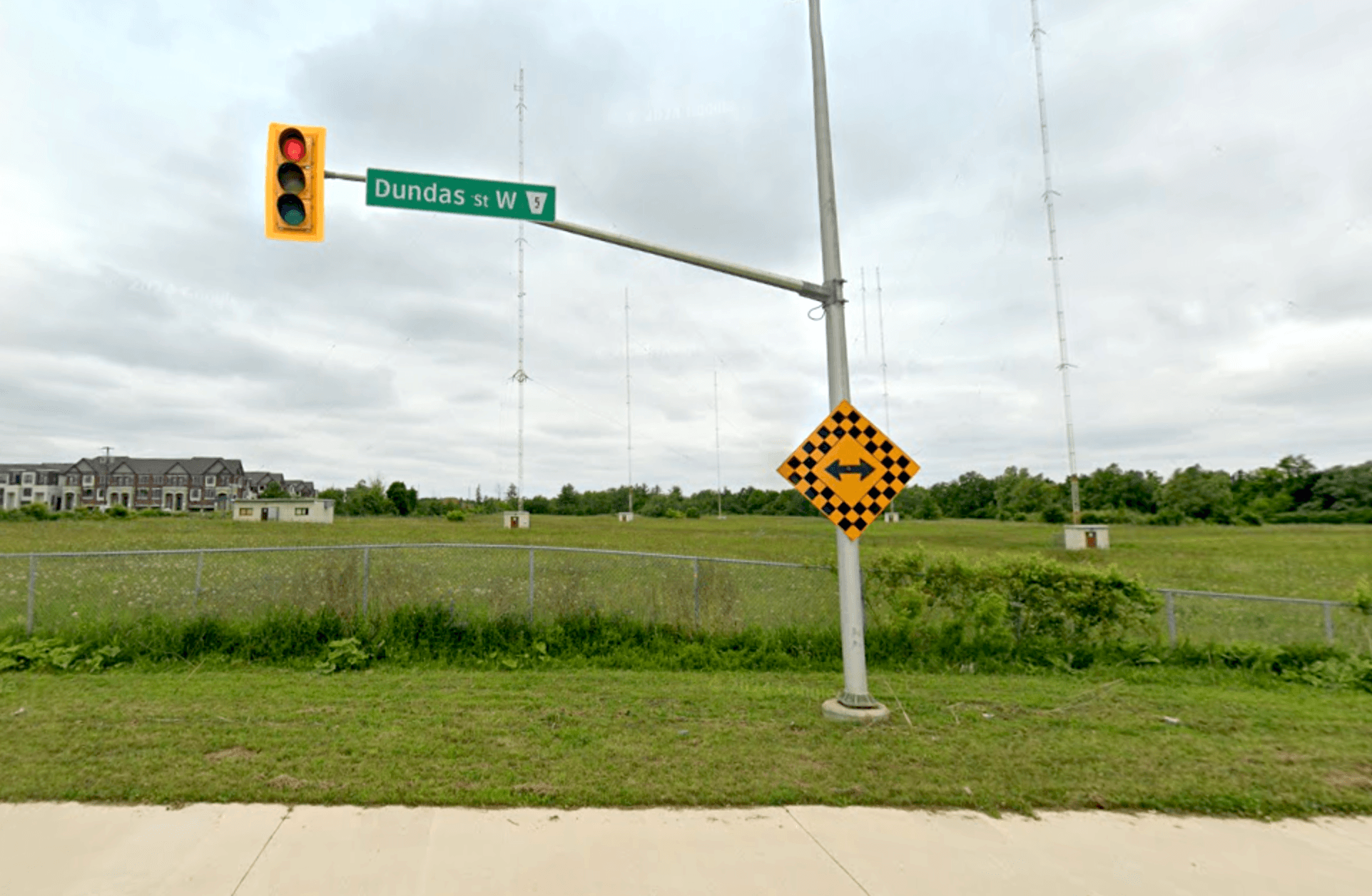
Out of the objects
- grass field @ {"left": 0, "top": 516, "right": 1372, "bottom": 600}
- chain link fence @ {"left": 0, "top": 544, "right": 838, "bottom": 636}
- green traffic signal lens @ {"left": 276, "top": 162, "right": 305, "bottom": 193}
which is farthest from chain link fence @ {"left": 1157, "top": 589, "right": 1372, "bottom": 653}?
green traffic signal lens @ {"left": 276, "top": 162, "right": 305, "bottom": 193}

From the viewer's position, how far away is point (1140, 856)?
3.84 m

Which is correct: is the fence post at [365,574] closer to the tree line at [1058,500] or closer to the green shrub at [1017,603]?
the green shrub at [1017,603]

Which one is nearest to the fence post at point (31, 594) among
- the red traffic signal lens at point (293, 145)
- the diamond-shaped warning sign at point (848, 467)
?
the red traffic signal lens at point (293, 145)

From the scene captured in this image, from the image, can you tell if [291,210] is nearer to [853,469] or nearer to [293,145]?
[293,145]

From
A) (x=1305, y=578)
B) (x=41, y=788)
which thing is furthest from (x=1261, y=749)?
(x=1305, y=578)

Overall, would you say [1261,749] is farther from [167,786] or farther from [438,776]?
[167,786]

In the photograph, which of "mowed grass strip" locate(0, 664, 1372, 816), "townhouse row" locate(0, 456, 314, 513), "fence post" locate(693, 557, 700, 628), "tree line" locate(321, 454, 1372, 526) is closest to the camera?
"mowed grass strip" locate(0, 664, 1372, 816)

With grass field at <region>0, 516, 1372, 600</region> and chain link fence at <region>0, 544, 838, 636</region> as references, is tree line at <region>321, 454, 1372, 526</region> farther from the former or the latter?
chain link fence at <region>0, 544, 838, 636</region>

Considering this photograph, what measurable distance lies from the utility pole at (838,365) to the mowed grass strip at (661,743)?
1.11 ft

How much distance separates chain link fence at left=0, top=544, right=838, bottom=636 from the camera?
855cm

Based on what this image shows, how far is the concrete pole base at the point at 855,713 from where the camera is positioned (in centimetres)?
605

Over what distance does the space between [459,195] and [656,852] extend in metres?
6.06

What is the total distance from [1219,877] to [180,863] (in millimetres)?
5460

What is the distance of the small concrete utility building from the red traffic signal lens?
51.1 meters
